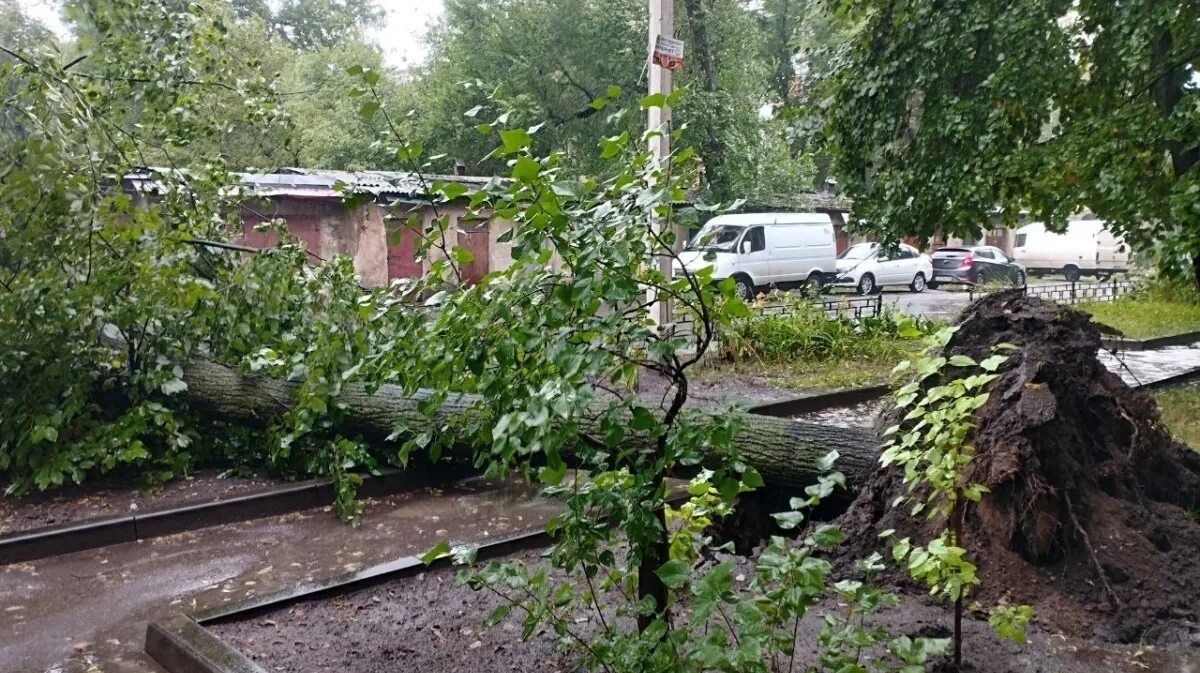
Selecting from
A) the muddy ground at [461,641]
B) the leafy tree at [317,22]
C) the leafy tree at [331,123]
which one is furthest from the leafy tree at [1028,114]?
the leafy tree at [317,22]

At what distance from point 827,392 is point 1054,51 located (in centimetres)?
378

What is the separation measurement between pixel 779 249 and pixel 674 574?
73.3ft

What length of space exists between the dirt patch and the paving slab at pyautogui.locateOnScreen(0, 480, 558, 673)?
37cm

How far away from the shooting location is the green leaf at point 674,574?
2143 millimetres

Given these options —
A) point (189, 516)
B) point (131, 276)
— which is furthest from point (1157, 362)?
point (131, 276)

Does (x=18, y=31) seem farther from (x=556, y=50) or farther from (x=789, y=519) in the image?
(x=556, y=50)

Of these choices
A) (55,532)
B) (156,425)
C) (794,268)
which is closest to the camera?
(55,532)

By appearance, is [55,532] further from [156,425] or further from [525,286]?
[525,286]

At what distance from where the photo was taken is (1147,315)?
55.8ft

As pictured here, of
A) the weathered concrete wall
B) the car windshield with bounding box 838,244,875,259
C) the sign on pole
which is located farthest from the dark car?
the sign on pole

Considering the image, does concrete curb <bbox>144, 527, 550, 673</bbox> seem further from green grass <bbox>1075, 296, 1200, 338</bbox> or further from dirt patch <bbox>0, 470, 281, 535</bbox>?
green grass <bbox>1075, 296, 1200, 338</bbox>

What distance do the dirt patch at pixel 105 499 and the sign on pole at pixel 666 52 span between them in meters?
5.64

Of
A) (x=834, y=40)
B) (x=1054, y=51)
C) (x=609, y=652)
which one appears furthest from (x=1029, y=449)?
(x=834, y=40)

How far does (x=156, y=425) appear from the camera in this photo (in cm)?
610
